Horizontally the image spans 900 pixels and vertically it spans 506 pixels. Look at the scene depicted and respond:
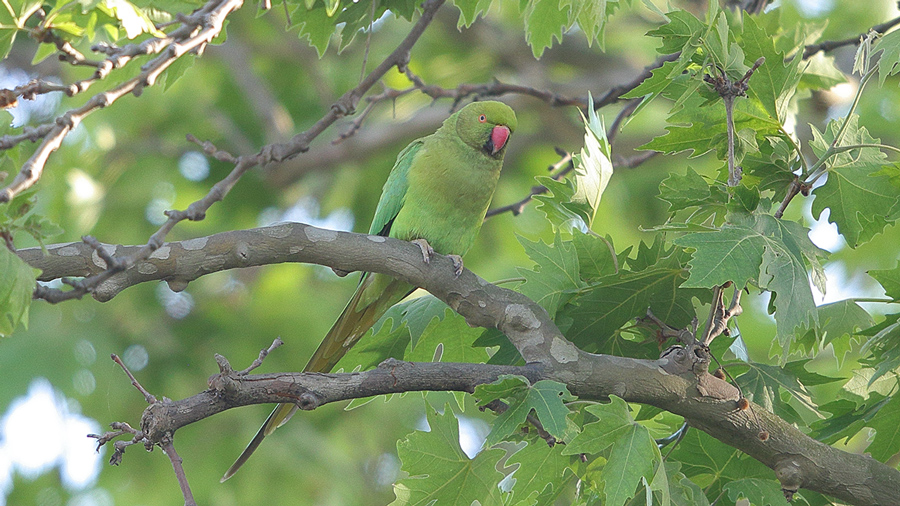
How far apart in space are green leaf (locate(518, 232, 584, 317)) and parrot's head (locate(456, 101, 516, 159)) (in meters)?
1.62

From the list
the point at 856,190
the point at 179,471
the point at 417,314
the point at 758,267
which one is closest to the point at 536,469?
the point at 417,314

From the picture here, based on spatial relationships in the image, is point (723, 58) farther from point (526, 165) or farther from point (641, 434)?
point (526, 165)

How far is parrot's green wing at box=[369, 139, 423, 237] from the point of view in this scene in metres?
3.92

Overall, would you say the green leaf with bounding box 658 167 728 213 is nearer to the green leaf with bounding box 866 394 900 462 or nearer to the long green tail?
the green leaf with bounding box 866 394 900 462

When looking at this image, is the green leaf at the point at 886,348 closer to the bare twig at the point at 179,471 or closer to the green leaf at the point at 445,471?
the green leaf at the point at 445,471

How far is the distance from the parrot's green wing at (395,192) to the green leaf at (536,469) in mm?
1723

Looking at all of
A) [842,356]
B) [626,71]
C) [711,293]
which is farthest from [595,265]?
[626,71]

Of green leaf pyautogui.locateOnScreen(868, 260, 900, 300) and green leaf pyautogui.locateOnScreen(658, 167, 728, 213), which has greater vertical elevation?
green leaf pyautogui.locateOnScreen(658, 167, 728, 213)

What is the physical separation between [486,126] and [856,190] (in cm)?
202

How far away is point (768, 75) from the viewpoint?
246cm

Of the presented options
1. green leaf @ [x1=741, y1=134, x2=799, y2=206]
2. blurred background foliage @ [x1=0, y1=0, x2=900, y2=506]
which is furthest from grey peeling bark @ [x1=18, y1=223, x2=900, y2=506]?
blurred background foliage @ [x1=0, y1=0, x2=900, y2=506]

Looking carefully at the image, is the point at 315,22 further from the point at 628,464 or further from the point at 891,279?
the point at 891,279

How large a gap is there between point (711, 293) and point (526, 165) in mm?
8051

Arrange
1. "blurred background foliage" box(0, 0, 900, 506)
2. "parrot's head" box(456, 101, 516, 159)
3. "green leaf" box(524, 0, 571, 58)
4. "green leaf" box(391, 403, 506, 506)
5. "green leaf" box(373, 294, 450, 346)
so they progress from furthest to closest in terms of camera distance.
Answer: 1. "blurred background foliage" box(0, 0, 900, 506)
2. "parrot's head" box(456, 101, 516, 159)
3. "green leaf" box(524, 0, 571, 58)
4. "green leaf" box(373, 294, 450, 346)
5. "green leaf" box(391, 403, 506, 506)
